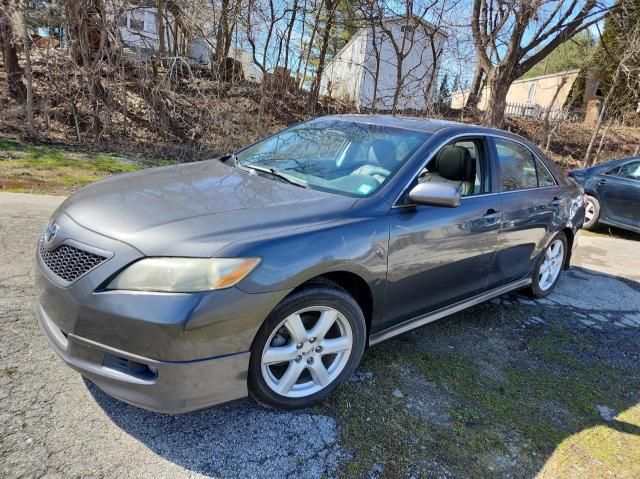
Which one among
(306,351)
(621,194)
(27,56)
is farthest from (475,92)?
(306,351)

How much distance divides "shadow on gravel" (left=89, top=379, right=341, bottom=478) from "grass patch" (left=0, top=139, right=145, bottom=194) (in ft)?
17.3

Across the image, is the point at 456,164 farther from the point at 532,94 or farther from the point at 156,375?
the point at 532,94

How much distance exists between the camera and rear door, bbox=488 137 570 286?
3.81 m

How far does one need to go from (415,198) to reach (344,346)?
0.98 metres

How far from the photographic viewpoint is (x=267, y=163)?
11.3ft

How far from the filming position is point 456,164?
11.9ft

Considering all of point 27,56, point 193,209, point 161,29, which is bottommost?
point 193,209

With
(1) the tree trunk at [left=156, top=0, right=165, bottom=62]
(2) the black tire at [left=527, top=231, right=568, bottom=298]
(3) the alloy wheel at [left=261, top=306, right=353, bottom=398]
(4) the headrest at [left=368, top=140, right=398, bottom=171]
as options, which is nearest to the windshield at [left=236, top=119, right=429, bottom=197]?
(4) the headrest at [left=368, top=140, right=398, bottom=171]

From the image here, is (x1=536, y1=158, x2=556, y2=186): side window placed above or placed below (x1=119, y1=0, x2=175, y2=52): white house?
below

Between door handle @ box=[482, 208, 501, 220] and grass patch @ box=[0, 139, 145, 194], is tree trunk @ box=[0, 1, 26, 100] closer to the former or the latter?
grass patch @ box=[0, 139, 145, 194]

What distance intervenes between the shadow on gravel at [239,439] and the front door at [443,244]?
89 centimetres

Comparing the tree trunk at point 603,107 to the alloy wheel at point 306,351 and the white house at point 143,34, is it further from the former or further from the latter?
the alloy wheel at point 306,351

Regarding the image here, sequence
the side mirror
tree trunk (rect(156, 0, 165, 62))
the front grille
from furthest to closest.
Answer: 1. tree trunk (rect(156, 0, 165, 62))
2. the side mirror
3. the front grille

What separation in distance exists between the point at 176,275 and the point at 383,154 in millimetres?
1757
